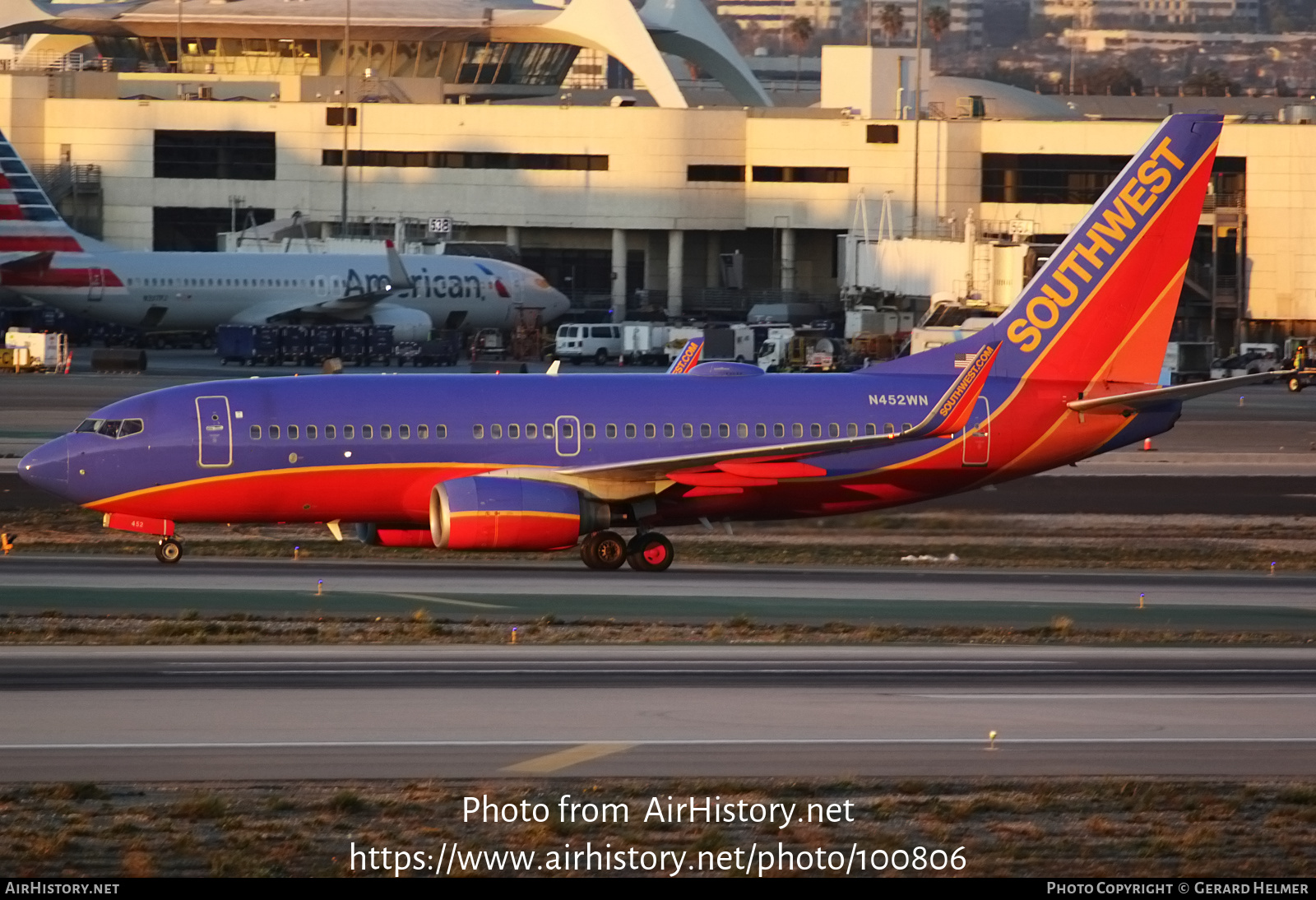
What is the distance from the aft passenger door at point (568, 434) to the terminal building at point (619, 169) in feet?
215

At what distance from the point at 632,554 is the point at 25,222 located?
218 ft

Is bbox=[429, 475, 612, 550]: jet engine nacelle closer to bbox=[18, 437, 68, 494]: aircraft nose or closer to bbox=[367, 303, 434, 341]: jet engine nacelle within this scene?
bbox=[18, 437, 68, 494]: aircraft nose

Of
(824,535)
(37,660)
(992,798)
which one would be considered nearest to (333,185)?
(824,535)

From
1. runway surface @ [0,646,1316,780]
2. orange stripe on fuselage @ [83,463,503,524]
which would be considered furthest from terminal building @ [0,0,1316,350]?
runway surface @ [0,646,1316,780]

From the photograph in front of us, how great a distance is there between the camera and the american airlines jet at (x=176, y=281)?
92.5 m

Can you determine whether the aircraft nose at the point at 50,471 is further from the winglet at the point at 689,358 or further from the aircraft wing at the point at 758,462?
the winglet at the point at 689,358

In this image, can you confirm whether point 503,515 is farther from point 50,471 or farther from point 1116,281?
point 1116,281

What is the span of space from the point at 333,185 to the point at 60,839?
338 feet

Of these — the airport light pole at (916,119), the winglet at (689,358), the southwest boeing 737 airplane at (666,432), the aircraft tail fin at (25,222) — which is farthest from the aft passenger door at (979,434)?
the airport light pole at (916,119)

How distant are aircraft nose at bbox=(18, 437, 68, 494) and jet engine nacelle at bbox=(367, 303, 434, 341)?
5589 cm

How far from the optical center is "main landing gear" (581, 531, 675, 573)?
35156 mm

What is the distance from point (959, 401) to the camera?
36312 millimetres

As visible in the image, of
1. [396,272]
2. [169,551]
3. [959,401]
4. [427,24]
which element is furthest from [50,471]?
[427,24]
